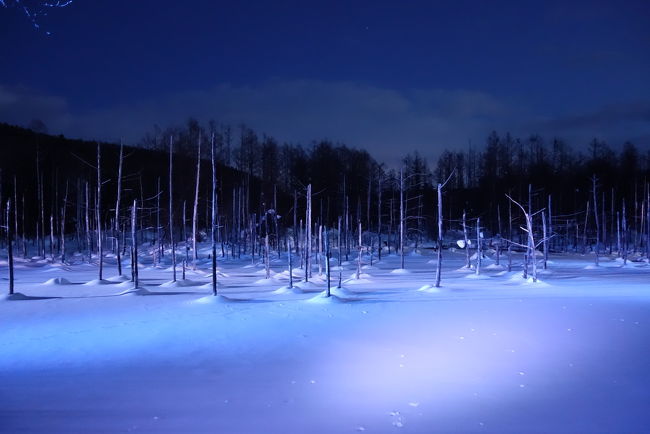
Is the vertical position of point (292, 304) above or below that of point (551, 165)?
below

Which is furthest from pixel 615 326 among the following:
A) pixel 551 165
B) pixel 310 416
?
pixel 551 165

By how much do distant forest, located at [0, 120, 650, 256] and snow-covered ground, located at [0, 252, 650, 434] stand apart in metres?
28.7

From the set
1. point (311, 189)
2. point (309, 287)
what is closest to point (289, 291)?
point (309, 287)

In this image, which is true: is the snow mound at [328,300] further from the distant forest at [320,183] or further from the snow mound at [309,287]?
the distant forest at [320,183]

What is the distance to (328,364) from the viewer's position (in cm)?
718

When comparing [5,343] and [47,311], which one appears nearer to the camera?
[5,343]

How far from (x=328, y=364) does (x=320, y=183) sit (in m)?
42.9

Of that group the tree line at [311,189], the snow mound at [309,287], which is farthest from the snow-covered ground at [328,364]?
the tree line at [311,189]

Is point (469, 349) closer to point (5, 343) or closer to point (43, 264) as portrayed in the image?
point (5, 343)

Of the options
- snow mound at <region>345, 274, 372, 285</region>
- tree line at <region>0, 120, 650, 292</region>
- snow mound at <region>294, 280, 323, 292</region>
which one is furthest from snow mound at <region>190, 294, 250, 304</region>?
tree line at <region>0, 120, 650, 292</region>

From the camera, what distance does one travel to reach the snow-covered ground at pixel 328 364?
5.12 metres

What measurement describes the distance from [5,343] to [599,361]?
34.9 ft

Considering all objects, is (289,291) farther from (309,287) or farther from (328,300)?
(328,300)

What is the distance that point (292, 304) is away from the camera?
12195 millimetres
